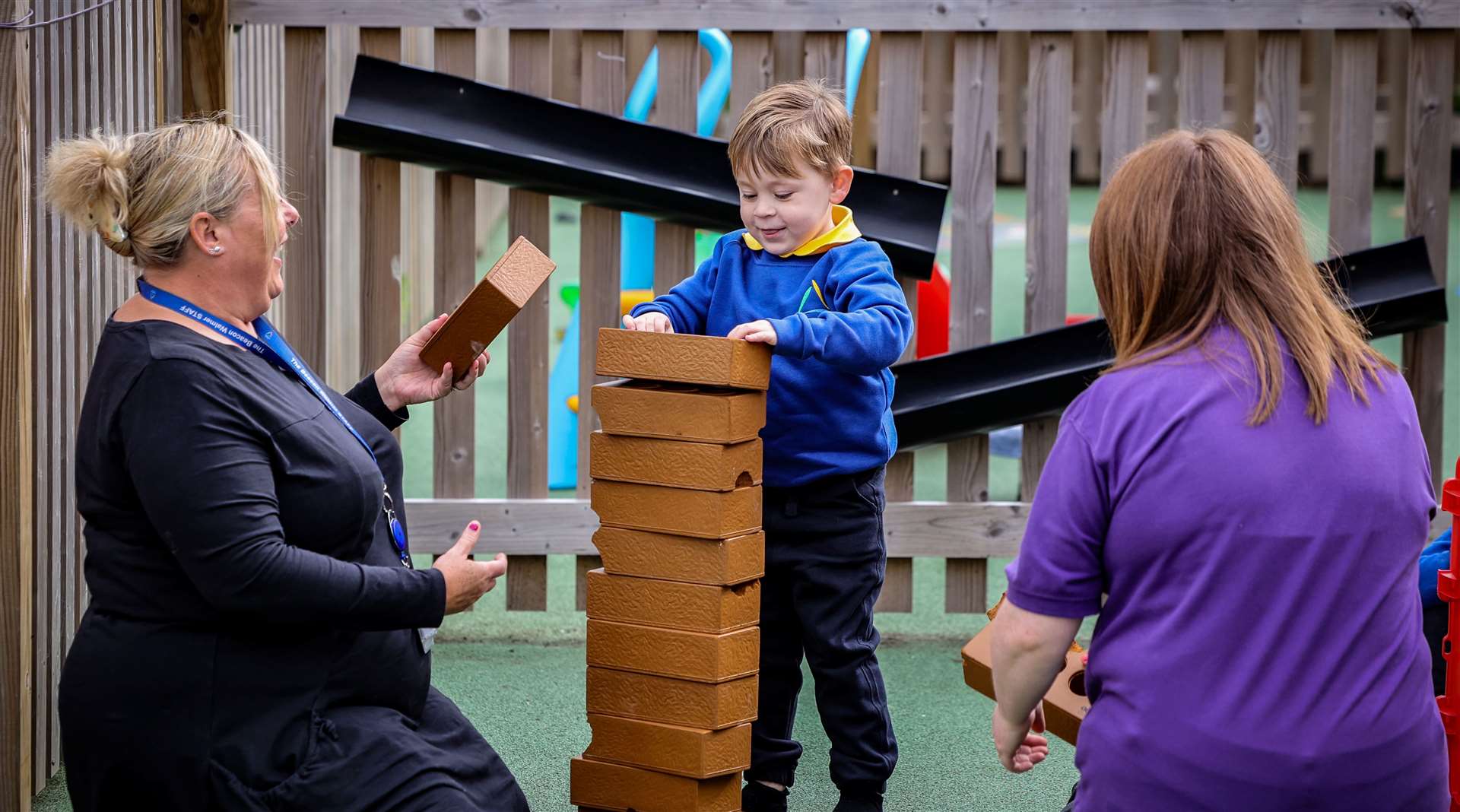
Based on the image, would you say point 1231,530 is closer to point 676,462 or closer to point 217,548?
point 676,462

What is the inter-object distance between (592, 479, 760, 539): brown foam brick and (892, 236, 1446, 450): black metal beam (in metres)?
1.79

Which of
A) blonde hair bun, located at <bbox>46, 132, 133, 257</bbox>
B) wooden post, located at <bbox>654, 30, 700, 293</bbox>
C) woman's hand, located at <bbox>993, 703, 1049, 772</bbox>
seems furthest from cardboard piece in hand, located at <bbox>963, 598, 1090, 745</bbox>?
wooden post, located at <bbox>654, 30, 700, 293</bbox>

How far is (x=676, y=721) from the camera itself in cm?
272

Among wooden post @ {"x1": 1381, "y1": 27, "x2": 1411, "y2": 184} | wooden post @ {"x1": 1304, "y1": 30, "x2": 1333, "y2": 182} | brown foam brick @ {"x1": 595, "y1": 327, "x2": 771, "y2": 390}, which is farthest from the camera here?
wooden post @ {"x1": 1304, "y1": 30, "x2": 1333, "y2": 182}

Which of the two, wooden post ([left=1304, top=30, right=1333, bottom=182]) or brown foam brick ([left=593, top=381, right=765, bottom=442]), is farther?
wooden post ([left=1304, top=30, right=1333, bottom=182])

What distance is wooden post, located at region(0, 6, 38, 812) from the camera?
2729 mm

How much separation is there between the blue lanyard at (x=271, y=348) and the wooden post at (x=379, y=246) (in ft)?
6.11

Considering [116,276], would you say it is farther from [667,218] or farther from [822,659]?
[822,659]

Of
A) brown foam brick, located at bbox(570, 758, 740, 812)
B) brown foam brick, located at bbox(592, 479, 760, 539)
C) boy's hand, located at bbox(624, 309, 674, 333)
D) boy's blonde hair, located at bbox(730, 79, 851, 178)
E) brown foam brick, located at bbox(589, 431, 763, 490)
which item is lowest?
brown foam brick, located at bbox(570, 758, 740, 812)

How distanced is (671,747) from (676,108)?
2316 mm

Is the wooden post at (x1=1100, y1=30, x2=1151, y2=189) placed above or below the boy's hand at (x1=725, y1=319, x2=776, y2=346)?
above

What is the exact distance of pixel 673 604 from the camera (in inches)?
106

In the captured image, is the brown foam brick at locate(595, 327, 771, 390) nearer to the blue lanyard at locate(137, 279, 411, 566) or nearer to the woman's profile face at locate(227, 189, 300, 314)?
the blue lanyard at locate(137, 279, 411, 566)

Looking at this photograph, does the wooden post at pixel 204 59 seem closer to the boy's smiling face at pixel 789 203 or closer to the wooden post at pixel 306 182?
the wooden post at pixel 306 182
